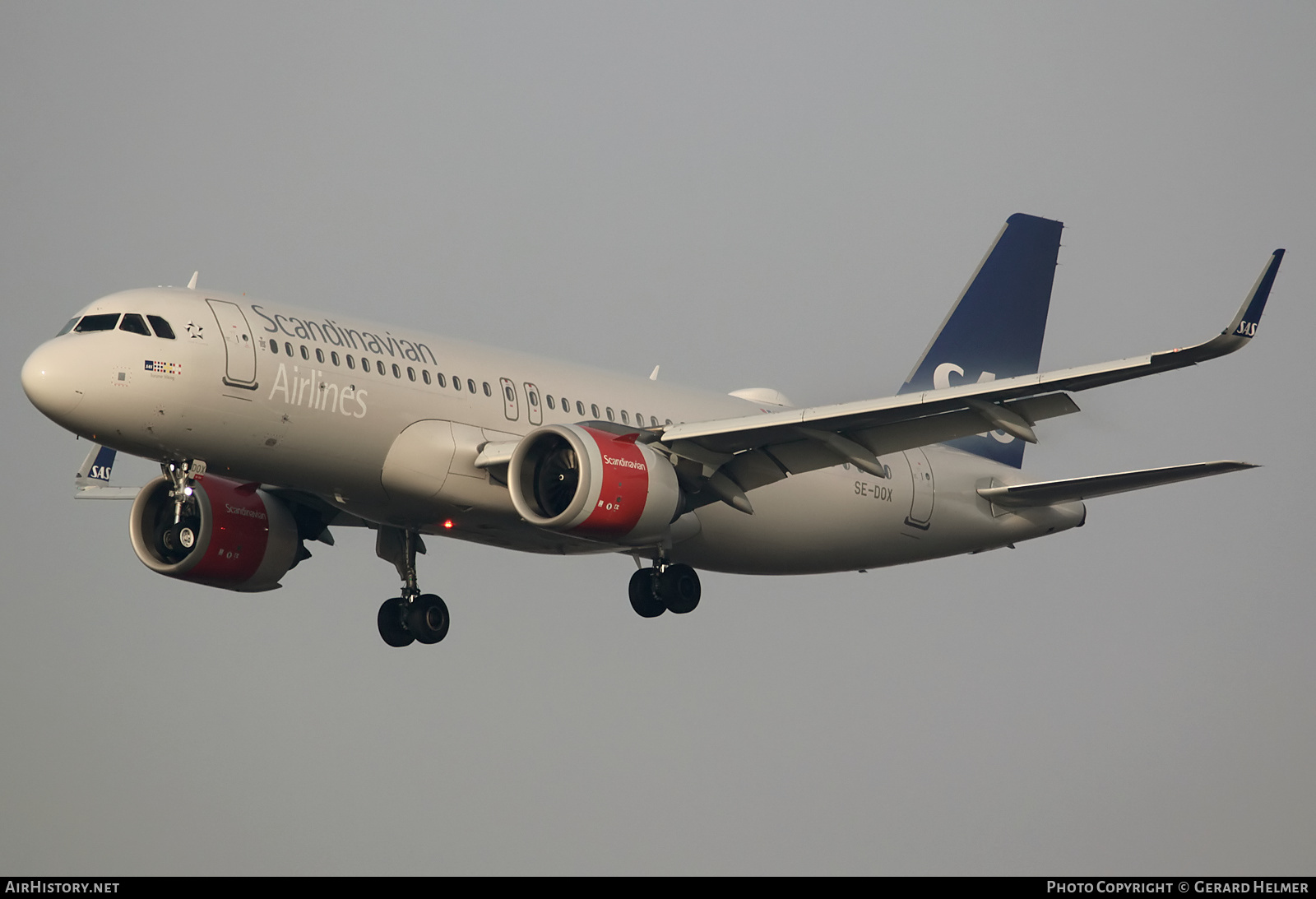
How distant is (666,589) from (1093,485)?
9443 mm

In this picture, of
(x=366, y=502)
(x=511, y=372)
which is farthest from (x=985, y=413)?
(x=366, y=502)

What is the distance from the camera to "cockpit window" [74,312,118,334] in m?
30.5

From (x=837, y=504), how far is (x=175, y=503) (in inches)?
567

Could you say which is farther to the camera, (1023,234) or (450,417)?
(1023,234)

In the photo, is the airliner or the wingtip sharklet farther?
the airliner

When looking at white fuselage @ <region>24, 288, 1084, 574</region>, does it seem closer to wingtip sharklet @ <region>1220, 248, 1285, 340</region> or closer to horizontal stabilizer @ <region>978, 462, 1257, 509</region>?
horizontal stabilizer @ <region>978, 462, 1257, 509</region>

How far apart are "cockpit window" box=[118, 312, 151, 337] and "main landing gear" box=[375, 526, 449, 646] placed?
8.92m

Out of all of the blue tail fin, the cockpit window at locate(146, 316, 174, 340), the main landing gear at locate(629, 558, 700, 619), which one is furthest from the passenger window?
the blue tail fin

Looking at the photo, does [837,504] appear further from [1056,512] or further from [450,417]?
[450,417]

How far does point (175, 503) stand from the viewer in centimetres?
3341

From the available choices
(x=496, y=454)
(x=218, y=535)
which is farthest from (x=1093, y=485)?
(x=218, y=535)

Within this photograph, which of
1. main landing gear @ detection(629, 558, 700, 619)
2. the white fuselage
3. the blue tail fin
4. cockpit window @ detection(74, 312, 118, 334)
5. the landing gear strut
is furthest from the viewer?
the blue tail fin

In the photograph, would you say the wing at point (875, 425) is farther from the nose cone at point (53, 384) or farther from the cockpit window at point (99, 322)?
the nose cone at point (53, 384)

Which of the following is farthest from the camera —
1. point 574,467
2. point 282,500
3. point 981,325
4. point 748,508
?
point 981,325
